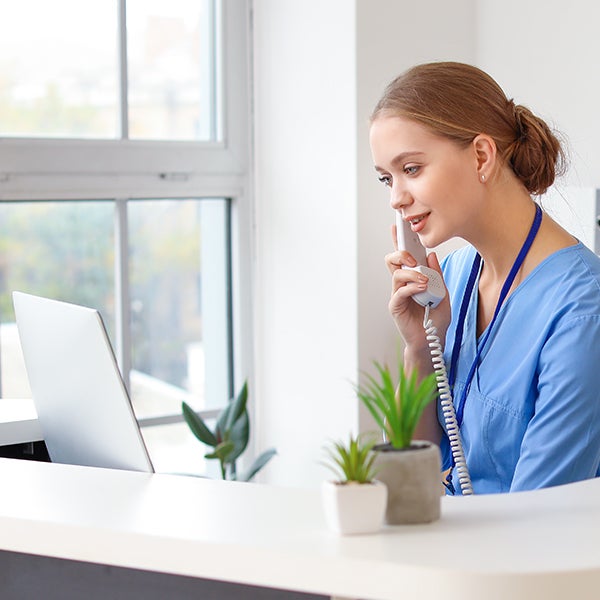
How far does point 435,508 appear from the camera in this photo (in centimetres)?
116

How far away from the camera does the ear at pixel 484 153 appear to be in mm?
1847

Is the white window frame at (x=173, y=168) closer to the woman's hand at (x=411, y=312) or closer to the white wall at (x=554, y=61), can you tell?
the white wall at (x=554, y=61)

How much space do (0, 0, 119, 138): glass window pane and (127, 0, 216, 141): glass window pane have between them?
75 millimetres

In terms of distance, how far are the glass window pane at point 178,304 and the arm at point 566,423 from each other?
1885 mm

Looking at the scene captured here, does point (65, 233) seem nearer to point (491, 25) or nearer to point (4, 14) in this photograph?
point (4, 14)

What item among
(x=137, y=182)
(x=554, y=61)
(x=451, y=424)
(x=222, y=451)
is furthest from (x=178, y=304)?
(x=451, y=424)

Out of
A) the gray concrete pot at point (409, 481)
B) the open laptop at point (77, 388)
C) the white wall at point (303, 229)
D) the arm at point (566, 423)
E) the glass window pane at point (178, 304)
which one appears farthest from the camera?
the glass window pane at point (178, 304)

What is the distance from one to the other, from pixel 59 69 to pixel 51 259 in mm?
565

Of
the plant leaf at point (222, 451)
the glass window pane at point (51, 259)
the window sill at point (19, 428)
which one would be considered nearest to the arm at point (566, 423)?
the window sill at point (19, 428)

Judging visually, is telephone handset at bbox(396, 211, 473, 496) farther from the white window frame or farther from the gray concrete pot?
the white window frame

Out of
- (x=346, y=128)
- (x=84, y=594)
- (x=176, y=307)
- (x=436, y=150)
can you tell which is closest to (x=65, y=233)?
(x=176, y=307)

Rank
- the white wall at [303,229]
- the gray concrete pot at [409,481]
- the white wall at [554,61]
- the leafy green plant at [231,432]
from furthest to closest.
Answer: the leafy green plant at [231,432], the white wall at [303,229], the white wall at [554,61], the gray concrete pot at [409,481]

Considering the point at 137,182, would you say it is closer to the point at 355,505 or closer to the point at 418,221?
the point at 418,221

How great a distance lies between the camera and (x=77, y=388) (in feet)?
5.31
